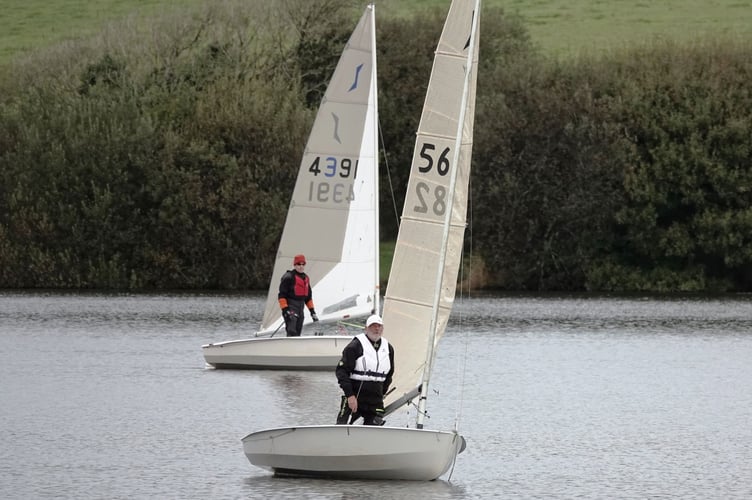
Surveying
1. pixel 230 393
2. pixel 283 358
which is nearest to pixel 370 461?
pixel 230 393

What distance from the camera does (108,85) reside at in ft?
225

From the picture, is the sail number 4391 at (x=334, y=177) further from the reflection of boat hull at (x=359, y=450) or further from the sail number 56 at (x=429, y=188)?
the reflection of boat hull at (x=359, y=450)

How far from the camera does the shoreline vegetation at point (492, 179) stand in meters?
64.5

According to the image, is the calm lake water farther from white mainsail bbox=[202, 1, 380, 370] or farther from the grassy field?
the grassy field

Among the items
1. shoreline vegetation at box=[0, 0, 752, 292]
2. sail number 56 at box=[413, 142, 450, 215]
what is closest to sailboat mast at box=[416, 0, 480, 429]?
sail number 56 at box=[413, 142, 450, 215]

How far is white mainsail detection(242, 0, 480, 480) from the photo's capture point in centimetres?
1650

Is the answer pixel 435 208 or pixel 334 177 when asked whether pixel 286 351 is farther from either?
pixel 435 208

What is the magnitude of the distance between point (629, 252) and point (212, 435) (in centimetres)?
4663

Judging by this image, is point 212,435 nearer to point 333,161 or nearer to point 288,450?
point 288,450

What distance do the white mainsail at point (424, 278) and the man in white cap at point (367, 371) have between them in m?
0.45

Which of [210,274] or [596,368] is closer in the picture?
[596,368]

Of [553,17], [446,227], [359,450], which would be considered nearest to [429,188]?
[446,227]

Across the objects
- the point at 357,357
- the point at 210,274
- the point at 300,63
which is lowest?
the point at 210,274

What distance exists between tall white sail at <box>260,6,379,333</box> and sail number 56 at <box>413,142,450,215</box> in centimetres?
1270
